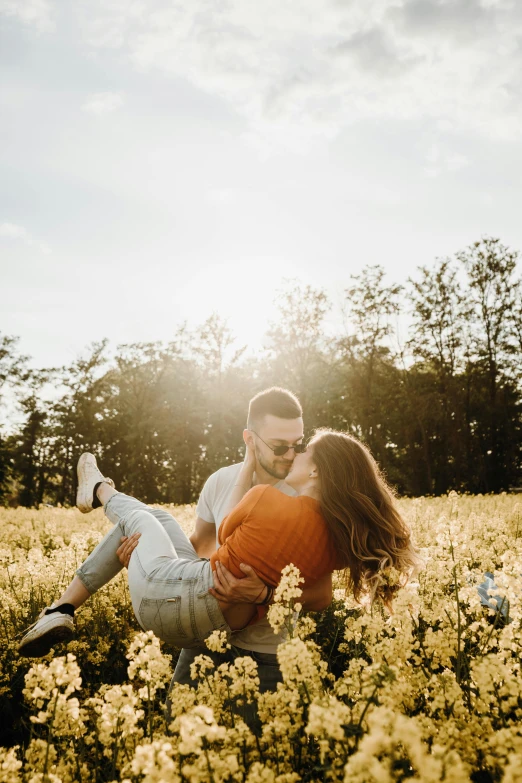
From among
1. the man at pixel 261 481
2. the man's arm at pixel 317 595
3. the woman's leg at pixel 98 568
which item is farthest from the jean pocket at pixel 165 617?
A: the man's arm at pixel 317 595

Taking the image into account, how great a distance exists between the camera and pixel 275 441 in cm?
454

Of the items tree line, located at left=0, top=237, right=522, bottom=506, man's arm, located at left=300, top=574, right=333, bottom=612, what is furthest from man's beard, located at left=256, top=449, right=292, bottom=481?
tree line, located at left=0, top=237, right=522, bottom=506

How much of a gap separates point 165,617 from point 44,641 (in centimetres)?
102

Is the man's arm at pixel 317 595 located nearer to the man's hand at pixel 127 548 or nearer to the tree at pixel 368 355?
the man's hand at pixel 127 548

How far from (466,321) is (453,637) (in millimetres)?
31096

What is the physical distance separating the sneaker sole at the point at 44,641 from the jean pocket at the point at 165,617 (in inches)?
27.9

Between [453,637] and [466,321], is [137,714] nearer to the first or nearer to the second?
[453,637]

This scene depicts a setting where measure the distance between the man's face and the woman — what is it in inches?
26.8

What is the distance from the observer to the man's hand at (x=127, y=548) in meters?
3.79

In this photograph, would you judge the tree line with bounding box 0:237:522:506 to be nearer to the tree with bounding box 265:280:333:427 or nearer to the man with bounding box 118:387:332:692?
the tree with bounding box 265:280:333:427

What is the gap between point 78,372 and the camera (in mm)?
38281

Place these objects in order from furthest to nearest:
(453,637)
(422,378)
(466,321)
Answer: (422,378) → (466,321) → (453,637)

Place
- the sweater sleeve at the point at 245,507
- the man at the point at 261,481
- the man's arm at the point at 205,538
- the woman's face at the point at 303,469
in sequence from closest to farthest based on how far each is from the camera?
1. the sweater sleeve at the point at 245,507
2. the man at the point at 261,481
3. the woman's face at the point at 303,469
4. the man's arm at the point at 205,538

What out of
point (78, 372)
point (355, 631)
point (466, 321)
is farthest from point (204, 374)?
point (355, 631)
